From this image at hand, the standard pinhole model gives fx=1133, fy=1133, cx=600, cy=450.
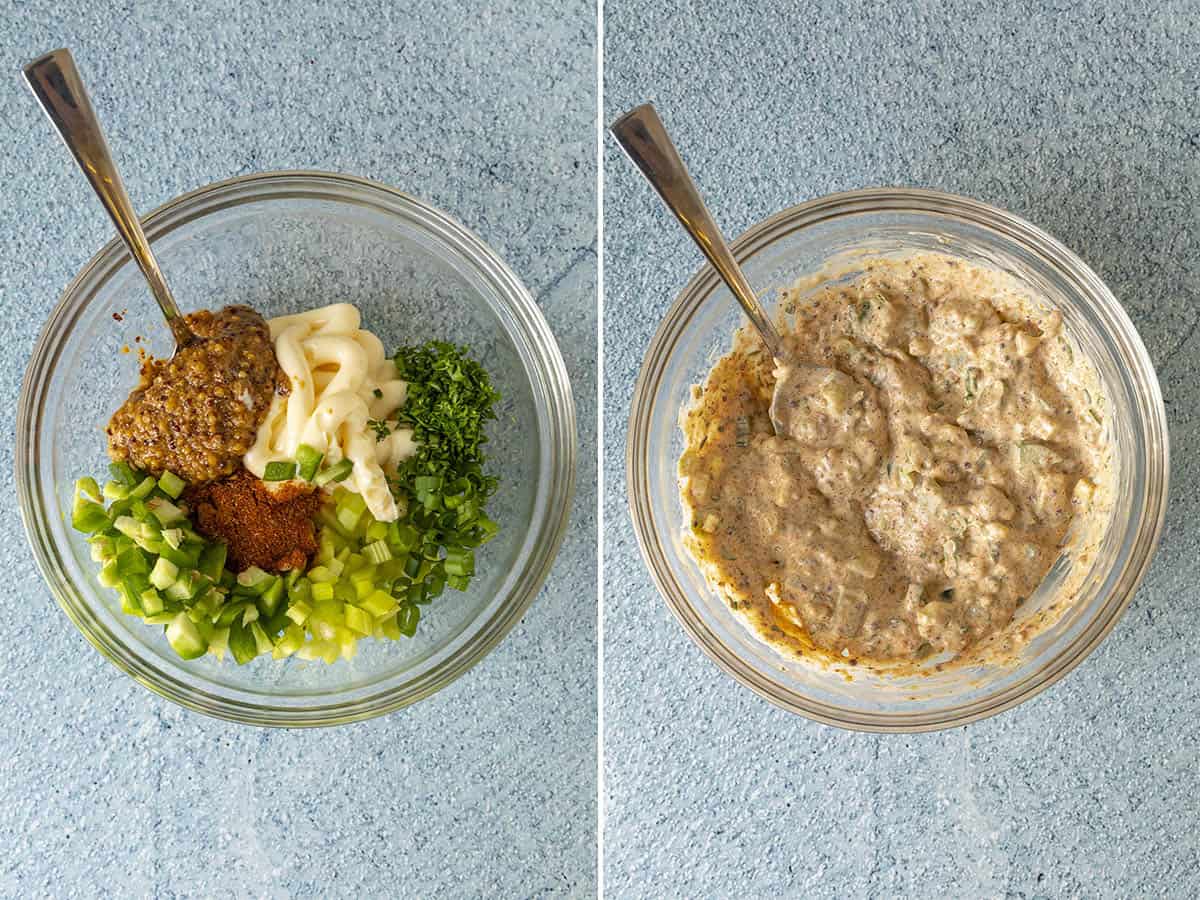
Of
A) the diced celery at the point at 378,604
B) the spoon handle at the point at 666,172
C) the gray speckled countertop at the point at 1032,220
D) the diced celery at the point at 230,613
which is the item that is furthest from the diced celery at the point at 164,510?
the spoon handle at the point at 666,172

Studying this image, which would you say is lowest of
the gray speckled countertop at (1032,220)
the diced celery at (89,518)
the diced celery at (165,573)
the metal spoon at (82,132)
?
the gray speckled countertop at (1032,220)

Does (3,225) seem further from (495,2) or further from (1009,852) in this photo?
(1009,852)

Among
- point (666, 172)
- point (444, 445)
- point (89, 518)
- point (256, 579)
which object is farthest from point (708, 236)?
point (89, 518)

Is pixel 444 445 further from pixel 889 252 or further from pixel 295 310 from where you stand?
pixel 889 252

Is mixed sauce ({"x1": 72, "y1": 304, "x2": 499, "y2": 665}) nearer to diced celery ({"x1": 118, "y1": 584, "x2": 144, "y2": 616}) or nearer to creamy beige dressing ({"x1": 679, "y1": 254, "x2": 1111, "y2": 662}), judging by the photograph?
diced celery ({"x1": 118, "y1": 584, "x2": 144, "y2": 616})

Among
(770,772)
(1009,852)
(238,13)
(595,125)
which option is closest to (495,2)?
(595,125)

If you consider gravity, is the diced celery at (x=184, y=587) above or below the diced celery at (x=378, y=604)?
above

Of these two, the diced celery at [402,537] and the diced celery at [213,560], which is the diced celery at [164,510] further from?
the diced celery at [402,537]
